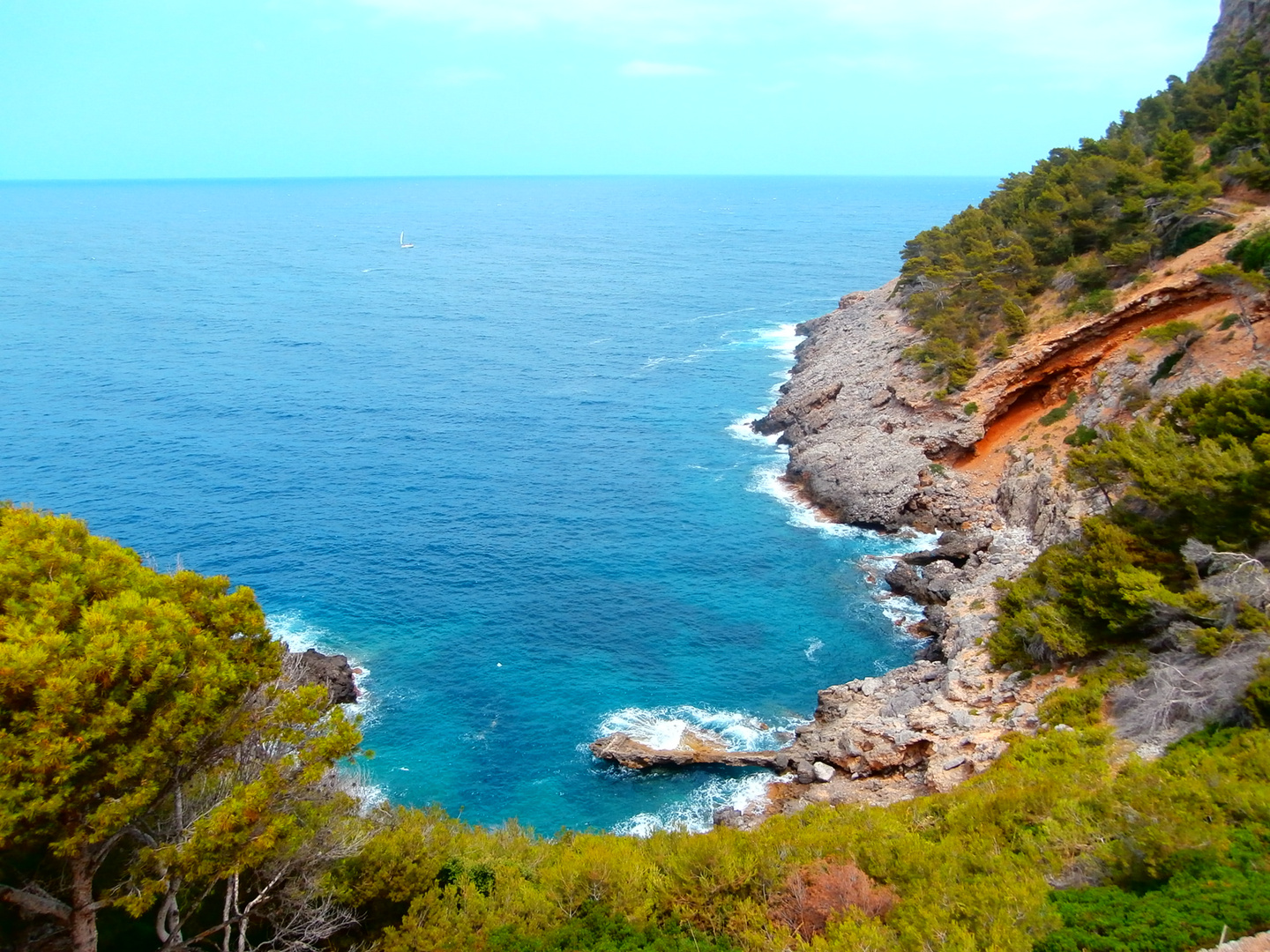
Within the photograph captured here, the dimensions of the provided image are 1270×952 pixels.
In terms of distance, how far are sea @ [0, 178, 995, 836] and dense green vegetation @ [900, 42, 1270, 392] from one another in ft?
63.6

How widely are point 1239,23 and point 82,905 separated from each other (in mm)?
104339

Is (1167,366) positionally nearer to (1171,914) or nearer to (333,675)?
(1171,914)

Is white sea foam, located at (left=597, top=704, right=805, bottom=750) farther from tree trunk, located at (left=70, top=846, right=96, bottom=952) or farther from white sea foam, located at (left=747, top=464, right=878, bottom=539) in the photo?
tree trunk, located at (left=70, top=846, right=96, bottom=952)

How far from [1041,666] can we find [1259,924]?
64.6 feet

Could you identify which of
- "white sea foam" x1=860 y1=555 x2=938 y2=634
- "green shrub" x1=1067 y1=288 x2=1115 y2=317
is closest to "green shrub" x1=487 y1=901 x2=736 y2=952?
"white sea foam" x1=860 y1=555 x2=938 y2=634

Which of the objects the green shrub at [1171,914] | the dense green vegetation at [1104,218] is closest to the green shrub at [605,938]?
the green shrub at [1171,914]

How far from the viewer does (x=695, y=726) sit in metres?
39.2

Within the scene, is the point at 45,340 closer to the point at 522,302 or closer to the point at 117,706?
the point at 522,302

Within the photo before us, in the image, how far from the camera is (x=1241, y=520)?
29797mm

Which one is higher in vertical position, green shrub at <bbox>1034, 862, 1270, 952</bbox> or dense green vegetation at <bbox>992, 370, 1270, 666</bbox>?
dense green vegetation at <bbox>992, 370, 1270, 666</bbox>

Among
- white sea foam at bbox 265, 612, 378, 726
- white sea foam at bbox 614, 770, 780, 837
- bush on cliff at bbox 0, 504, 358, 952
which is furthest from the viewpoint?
white sea foam at bbox 265, 612, 378, 726

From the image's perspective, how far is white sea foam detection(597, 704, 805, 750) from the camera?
125ft

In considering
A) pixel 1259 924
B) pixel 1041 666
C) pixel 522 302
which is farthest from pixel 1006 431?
pixel 522 302

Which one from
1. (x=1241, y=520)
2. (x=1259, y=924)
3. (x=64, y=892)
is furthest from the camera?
(x=1241, y=520)
